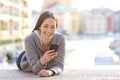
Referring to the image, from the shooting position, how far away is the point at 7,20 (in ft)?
44.4

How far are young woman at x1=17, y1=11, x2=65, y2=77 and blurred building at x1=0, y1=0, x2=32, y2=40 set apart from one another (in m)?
10.2

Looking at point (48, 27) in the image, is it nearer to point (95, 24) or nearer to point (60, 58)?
point (60, 58)

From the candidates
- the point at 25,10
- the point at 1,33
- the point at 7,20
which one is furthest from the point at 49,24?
the point at 25,10

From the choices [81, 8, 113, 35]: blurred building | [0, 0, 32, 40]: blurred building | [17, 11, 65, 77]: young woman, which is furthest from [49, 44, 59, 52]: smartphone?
[81, 8, 113, 35]: blurred building

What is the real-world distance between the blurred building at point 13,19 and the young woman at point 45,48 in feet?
33.4

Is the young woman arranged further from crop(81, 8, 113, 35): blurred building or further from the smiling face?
crop(81, 8, 113, 35): blurred building

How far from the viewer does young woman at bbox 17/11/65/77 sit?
1334mm

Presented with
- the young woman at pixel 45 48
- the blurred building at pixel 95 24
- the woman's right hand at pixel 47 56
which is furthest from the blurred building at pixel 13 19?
the woman's right hand at pixel 47 56

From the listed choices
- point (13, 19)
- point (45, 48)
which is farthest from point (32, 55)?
Result: point (13, 19)

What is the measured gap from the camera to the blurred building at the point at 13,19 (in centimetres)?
1269

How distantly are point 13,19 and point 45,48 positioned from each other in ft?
42.1

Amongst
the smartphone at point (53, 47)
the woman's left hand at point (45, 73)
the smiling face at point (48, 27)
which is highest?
the smiling face at point (48, 27)

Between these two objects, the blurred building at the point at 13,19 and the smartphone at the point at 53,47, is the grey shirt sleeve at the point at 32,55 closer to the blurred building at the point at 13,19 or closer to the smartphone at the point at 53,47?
the smartphone at the point at 53,47

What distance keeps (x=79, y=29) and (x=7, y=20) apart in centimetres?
475
